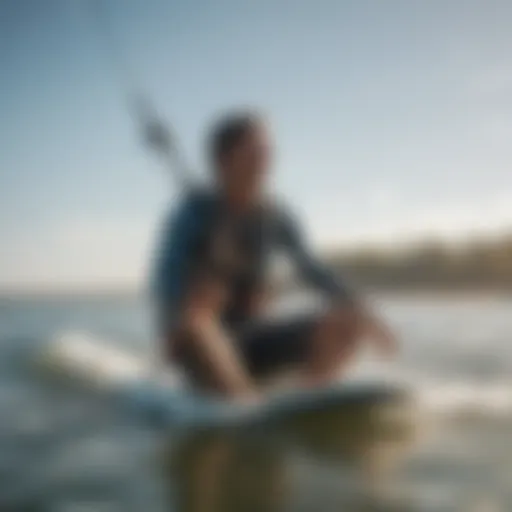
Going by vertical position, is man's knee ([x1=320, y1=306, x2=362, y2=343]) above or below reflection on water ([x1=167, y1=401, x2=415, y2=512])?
above

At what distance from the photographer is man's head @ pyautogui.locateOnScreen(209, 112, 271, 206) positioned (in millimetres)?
1331

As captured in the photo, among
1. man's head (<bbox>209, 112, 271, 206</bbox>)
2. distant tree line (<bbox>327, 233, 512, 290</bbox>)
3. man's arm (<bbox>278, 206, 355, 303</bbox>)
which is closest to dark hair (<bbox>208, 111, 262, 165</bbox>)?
man's head (<bbox>209, 112, 271, 206</bbox>)

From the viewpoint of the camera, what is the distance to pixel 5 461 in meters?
1.25

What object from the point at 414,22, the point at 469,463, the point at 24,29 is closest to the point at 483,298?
the point at 469,463

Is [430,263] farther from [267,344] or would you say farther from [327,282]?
[267,344]

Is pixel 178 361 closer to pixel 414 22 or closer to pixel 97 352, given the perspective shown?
pixel 97 352

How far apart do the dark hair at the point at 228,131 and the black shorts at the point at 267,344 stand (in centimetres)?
29

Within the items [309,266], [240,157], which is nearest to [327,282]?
[309,266]

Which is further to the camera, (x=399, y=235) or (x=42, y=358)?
(x=42, y=358)

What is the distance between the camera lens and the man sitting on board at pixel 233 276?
132 cm

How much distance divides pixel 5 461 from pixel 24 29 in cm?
75

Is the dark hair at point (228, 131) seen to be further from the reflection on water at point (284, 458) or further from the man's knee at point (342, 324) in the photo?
the reflection on water at point (284, 458)

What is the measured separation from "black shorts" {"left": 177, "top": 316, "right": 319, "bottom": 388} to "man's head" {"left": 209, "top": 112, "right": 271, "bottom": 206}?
0.70 ft

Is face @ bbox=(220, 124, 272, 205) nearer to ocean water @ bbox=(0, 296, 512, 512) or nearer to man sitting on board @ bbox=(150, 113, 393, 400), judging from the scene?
man sitting on board @ bbox=(150, 113, 393, 400)
